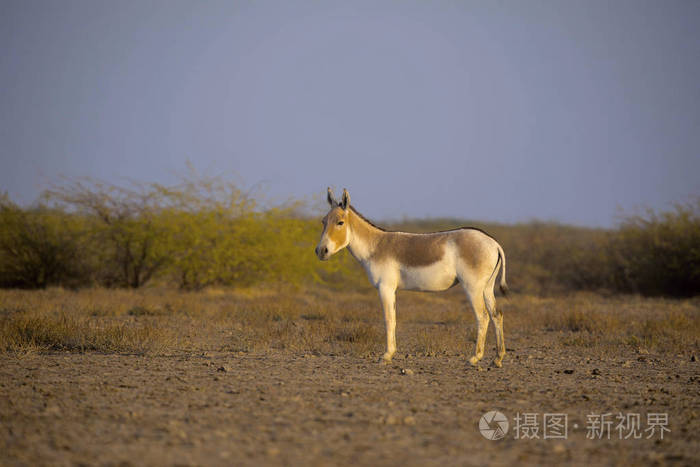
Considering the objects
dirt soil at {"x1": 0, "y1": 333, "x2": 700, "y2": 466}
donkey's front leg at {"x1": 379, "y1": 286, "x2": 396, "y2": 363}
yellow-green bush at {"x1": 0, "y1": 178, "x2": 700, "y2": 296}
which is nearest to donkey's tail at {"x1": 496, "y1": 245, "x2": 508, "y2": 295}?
dirt soil at {"x1": 0, "y1": 333, "x2": 700, "y2": 466}

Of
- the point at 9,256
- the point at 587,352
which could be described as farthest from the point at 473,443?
Result: the point at 9,256

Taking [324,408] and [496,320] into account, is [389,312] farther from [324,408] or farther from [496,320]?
[324,408]

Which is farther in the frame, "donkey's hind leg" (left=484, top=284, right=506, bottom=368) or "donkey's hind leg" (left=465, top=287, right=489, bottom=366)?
"donkey's hind leg" (left=484, top=284, right=506, bottom=368)

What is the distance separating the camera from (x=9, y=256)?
20.5 meters

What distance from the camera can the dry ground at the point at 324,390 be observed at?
170 inches

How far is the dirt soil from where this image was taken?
13.9ft

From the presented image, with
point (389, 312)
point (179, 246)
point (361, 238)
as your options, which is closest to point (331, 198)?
point (361, 238)

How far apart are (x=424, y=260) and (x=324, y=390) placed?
2511mm

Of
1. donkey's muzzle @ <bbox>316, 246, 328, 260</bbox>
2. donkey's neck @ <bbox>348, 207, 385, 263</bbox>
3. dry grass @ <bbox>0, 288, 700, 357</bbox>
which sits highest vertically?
donkey's neck @ <bbox>348, 207, 385, 263</bbox>

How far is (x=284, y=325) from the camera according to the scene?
11828 millimetres

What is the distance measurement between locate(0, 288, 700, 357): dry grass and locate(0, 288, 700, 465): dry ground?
0.06 m

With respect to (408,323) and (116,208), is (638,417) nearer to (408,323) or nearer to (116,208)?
(408,323)

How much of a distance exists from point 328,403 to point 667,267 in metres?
20.5

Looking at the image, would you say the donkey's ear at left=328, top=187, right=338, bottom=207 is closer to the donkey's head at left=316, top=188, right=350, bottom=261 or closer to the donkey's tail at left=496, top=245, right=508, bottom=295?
the donkey's head at left=316, top=188, right=350, bottom=261
